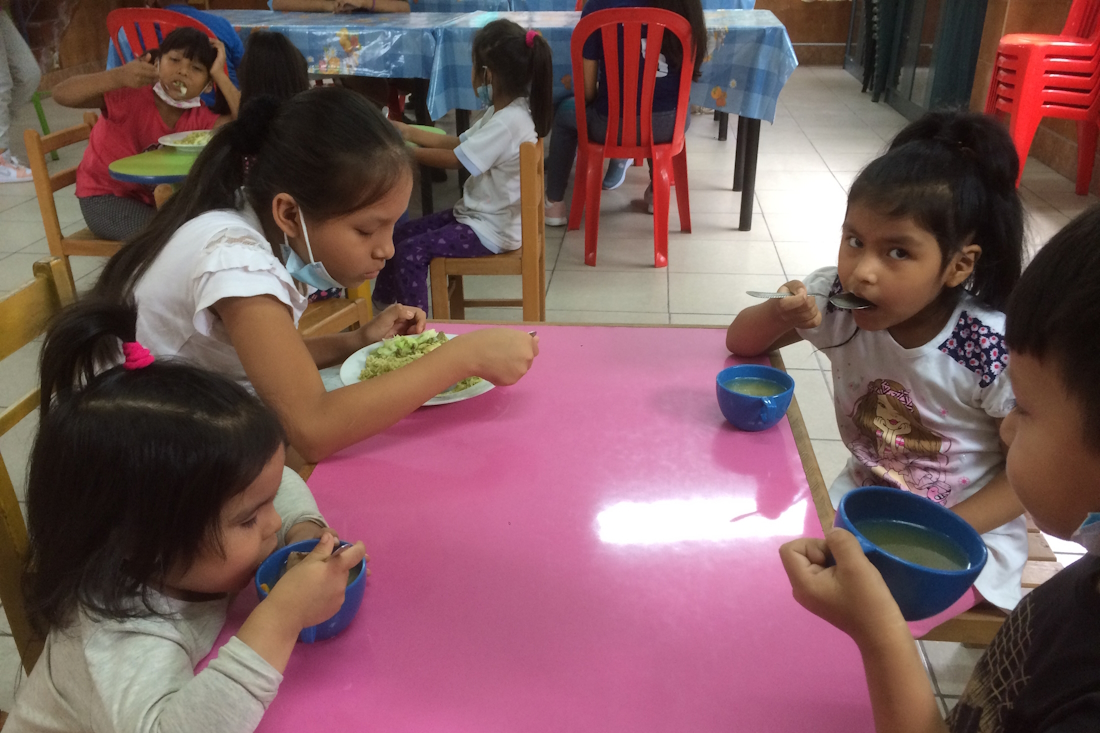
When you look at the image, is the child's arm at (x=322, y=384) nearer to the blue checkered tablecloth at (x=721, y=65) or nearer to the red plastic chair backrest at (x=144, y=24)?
the blue checkered tablecloth at (x=721, y=65)

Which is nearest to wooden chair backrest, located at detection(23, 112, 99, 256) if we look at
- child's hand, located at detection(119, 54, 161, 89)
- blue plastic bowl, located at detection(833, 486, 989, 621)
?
child's hand, located at detection(119, 54, 161, 89)

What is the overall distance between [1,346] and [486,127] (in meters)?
1.81

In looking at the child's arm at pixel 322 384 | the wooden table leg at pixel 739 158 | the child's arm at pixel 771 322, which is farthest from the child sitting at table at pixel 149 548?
the wooden table leg at pixel 739 158

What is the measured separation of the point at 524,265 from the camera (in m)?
2.00

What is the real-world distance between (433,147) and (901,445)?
78.4 inches

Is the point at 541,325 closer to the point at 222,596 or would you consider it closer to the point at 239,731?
the point at 222,596

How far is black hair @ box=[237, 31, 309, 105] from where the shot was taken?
2.53 meters

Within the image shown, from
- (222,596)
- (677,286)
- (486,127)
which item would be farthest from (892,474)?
(677,286)

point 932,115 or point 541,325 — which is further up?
point 932,115

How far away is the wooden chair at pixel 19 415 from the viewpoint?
94 centimetres

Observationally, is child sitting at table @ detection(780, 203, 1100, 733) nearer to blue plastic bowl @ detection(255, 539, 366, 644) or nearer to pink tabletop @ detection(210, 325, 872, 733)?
pink tabletop @ detection(210, 325, 872, 733)

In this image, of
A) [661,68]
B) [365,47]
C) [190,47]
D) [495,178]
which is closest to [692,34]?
[661,68]

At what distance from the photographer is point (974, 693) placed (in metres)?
0.67

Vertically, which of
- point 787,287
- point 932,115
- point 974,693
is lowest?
point 974,693
